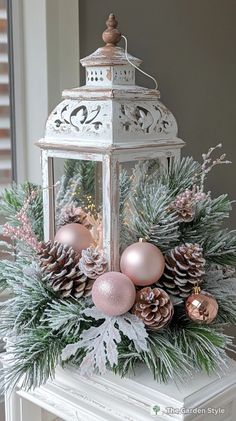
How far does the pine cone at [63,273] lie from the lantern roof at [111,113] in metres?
0.16

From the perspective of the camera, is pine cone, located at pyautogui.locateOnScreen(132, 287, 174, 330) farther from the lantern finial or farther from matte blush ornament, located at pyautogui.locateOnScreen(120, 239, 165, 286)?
the lantern finial

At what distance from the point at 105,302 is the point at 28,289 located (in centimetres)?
14

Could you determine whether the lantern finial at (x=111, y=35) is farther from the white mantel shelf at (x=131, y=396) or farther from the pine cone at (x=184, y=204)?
the white mantel shelf at (x=131, y=396)

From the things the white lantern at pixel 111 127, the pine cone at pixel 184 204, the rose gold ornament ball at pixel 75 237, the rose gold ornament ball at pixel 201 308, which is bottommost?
the rose gold ornament ball at pixel 201 308

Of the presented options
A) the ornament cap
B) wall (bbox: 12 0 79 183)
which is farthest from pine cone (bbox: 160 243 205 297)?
wall (bbox: 12 0 79 183)

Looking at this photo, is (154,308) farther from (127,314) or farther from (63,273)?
(63,273)

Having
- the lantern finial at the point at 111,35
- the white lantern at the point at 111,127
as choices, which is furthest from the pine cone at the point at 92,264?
the lantern finial at the point at 111,35

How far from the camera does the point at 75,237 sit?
0.84m

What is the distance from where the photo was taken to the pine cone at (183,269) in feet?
2.55

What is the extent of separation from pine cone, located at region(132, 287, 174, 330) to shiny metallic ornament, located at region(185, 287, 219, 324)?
0.10ft

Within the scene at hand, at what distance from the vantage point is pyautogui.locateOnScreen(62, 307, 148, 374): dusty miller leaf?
0.70 meters

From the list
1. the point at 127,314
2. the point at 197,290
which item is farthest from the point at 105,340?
the point at 197,290

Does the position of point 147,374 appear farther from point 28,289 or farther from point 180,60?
point 180,60

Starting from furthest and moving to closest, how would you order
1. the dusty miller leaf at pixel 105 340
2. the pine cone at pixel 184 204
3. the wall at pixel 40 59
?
the wall at pixel 40 59 → the pine cone at pixel 184 204 → the dusty miller leaf at pixel 105 340
